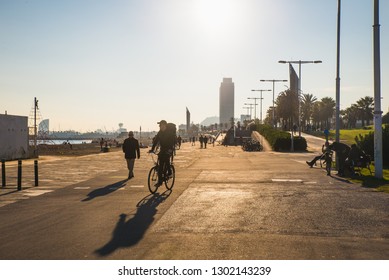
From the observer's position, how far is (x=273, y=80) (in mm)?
64812

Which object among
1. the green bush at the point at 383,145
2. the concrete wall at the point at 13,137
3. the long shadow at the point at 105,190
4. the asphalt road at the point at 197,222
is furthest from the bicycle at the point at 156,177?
the concrete wall at the point at 13,137

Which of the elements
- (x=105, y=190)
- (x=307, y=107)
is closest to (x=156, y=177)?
(x=105, y=190)

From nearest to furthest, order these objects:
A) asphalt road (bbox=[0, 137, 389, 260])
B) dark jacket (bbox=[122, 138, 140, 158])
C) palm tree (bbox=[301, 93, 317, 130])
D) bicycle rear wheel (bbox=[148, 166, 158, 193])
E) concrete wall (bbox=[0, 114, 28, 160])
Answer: asphalt road (bbox=[0, 137, 389, 260]), bicycle rear wheel (bbox=[148, 166, 158, 193]), dark jacket (bbox=[122, 138, 140, 158]), concrete wall (bbox=[0, 114, 28, 160]), palm tree (bbox=[301, 93, 317, 130])

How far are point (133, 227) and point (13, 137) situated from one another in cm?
2901

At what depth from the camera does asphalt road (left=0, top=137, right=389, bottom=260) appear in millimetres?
6398

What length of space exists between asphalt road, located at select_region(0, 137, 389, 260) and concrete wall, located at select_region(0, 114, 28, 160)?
66.1ft

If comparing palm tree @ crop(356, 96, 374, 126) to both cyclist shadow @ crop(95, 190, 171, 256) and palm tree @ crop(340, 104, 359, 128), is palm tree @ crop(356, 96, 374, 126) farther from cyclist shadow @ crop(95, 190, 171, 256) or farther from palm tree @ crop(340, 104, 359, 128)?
cyclist shadow @ crop(95, 190, 171, 256)

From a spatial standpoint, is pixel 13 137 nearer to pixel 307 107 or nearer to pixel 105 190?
pixel 105 190

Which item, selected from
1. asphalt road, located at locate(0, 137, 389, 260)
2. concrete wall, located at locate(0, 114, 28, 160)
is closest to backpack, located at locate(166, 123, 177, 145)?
asphalt road, located at locate(0, 137, 389, 260)

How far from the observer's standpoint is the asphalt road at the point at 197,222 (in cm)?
640

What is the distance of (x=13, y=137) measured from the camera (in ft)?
112

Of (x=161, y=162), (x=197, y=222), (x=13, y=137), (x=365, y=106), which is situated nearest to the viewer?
(x=197, y=222)

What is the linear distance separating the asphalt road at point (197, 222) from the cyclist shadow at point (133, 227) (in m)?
0.01
